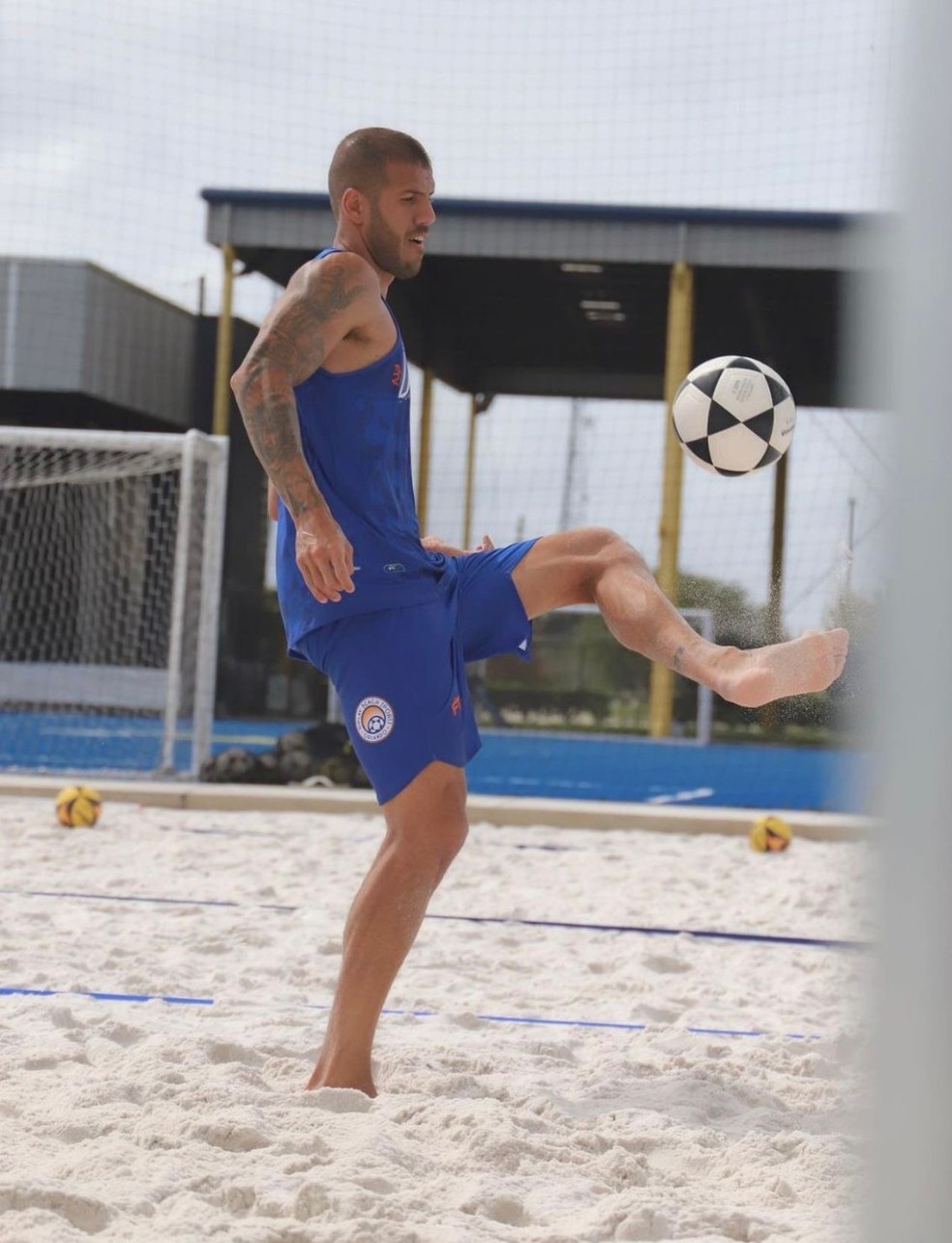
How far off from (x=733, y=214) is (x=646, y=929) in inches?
399

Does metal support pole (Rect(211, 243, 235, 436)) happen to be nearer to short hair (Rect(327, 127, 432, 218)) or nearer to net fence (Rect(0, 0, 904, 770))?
net fence (Rect(0, 0, 904, 770))

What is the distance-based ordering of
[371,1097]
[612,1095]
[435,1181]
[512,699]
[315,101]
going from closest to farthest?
1. [435,1181]
2. [371,1097]
3. [612,1095]
4. [315,101]
5. [512,699]

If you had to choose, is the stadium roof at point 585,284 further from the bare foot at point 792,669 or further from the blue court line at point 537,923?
the bare foot at point 792,669

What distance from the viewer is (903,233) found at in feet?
2.15

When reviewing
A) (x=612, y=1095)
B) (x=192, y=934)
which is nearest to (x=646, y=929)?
(x=192, y=934)

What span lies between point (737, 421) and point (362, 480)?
971mm

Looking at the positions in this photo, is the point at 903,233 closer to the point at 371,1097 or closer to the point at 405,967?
the point at 371,1097

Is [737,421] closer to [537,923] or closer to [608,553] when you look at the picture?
[608,553]

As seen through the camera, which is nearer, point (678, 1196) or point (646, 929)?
point (678, 1196)

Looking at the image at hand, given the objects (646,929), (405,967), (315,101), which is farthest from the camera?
(315,101)

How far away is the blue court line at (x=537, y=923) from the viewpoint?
4.33 metres

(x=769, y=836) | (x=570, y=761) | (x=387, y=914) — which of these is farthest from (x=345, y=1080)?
(x=570, y=761)

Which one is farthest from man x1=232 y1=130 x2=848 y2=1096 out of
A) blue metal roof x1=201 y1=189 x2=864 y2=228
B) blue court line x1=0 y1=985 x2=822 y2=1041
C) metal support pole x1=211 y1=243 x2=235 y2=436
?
metal support pole x1=211 y1=243 x2=235 y2=436

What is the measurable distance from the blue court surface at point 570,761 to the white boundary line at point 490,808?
1866mm
